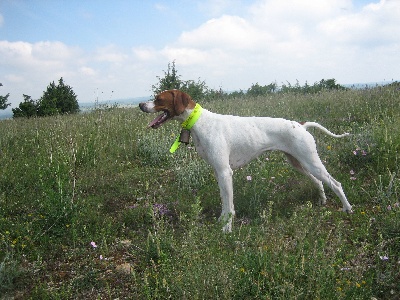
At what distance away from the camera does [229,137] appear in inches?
172

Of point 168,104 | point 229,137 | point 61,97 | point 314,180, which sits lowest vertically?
point 314,180

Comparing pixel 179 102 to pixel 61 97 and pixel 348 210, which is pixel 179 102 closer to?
pixel 348 210

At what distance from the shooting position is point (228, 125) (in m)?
4.42

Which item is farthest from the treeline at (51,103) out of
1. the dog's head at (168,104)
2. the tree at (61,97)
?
the dog's head at (168,104)

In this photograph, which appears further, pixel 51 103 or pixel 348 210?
pixel 51 103

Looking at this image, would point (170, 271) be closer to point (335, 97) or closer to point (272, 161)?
point (272, 161)

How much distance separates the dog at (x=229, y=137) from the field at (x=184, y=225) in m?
0.50

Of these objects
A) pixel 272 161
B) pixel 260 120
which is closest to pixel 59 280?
pixel 260 120

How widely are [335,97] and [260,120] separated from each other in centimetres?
699

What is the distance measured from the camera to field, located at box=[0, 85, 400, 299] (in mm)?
2826

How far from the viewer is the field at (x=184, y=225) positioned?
111 inches

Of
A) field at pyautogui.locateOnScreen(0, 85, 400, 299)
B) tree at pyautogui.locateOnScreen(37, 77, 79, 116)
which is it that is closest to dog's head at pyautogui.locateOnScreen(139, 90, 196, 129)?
field at pyautogui.locateOnScreen(0, 85, 400, 299)

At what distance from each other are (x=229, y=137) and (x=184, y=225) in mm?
1157

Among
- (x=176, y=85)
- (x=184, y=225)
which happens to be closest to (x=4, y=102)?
(x=176, y=85)
